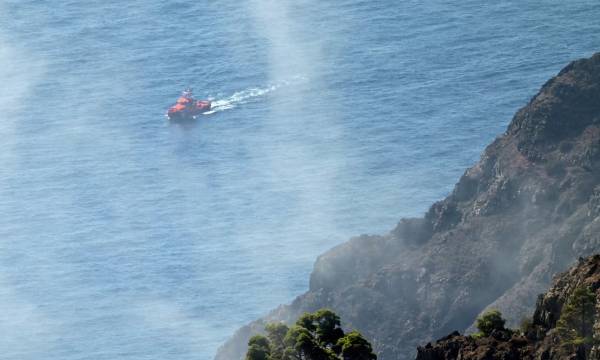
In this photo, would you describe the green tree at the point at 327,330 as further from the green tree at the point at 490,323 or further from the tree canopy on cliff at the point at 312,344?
the green tree at the point at 490,323

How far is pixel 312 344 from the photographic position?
184m

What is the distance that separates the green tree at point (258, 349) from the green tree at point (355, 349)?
7536 mm

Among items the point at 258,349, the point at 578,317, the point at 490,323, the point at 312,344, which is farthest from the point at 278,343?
the point at 578,317

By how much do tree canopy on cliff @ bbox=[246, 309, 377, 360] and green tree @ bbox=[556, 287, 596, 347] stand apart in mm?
22852

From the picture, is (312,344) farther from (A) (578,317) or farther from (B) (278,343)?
(A) (578,317)

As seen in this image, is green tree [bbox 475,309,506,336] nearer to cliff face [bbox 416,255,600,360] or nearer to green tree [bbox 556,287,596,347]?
cliff face [bbox 416,255,600,360]

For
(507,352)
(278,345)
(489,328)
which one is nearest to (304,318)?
(278,345)

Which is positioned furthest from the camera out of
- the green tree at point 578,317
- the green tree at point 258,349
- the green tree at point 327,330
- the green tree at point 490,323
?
the green tree at point 327,330

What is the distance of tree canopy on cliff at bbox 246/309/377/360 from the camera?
602 ft

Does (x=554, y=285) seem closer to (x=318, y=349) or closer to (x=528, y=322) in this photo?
(x=528, y=322)

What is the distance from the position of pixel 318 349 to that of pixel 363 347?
358cm

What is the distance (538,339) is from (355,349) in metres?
18.7

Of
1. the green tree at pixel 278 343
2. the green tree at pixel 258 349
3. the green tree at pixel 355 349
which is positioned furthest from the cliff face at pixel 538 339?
the green tree at pixel 258 349

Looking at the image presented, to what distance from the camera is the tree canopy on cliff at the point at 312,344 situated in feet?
602
